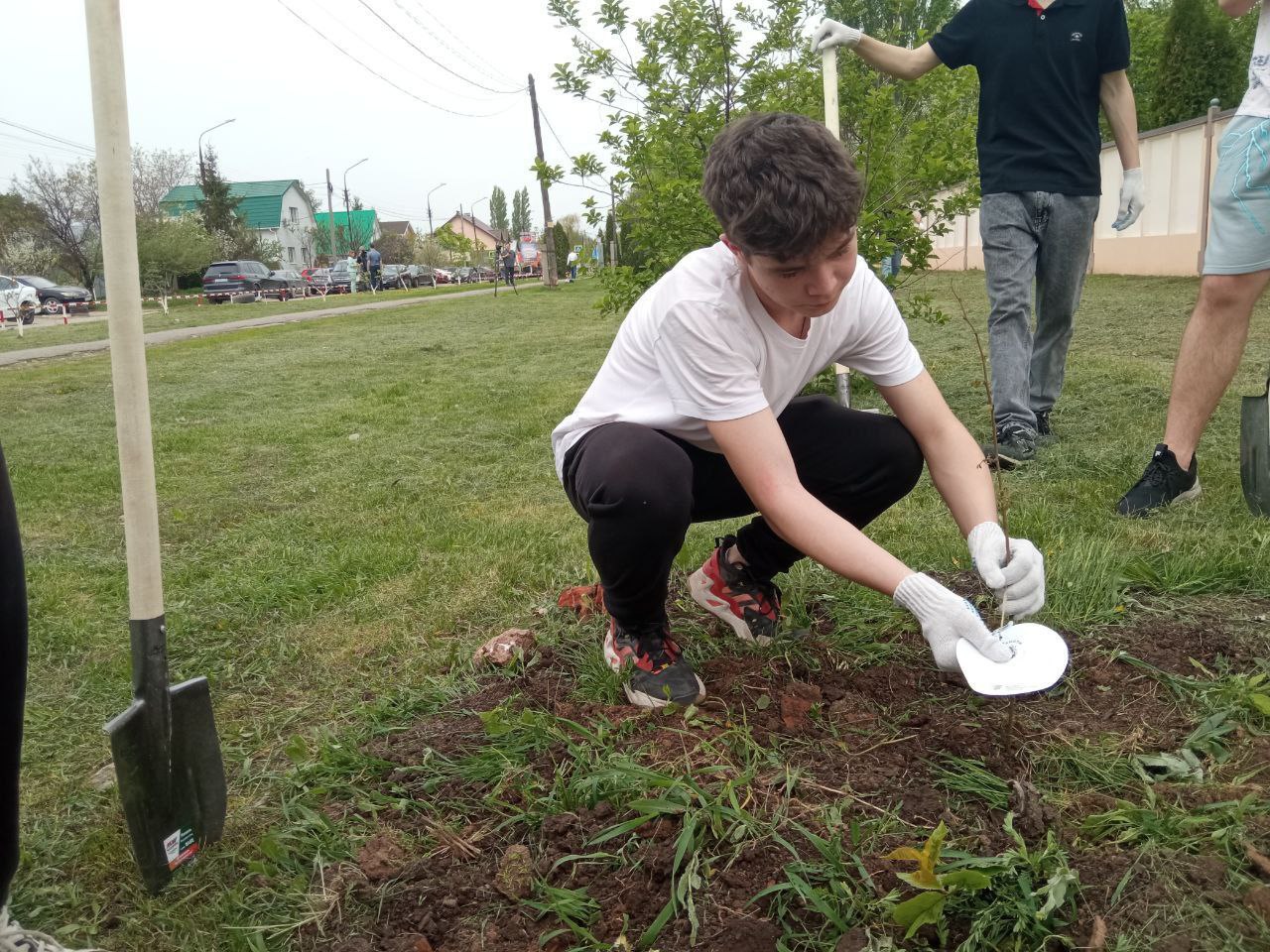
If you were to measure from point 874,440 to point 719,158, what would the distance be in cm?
74

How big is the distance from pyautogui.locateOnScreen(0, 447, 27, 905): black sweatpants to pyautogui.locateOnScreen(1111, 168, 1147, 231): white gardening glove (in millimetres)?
4058

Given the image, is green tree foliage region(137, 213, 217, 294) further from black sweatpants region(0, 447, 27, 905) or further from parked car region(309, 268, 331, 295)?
black sweatpants region(0, 447, 27, 905)

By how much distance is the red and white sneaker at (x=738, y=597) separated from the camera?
239 cm

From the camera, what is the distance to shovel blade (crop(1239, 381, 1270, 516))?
2.88 metres

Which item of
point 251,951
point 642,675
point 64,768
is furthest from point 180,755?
point 642,675

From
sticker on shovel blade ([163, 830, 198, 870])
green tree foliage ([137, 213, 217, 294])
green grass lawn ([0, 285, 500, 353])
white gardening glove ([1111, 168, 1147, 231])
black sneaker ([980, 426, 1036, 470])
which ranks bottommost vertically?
sticker on shovel blade ([163, 830, 198, 870])

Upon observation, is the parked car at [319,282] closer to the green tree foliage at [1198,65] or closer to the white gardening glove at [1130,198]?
the green tree foliage at [1198,65]

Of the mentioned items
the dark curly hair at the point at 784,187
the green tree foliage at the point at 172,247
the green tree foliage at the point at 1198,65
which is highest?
the green tree foliage at the point at 1198,65

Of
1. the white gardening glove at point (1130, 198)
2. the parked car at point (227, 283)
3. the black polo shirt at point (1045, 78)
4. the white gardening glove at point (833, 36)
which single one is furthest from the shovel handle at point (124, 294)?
the parked car at point (227, 283)

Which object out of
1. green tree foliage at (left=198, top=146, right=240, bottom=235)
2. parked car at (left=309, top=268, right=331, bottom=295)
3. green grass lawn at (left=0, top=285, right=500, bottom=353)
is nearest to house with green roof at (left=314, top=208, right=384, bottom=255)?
green tree foliage at (left=198, top=146, right=240, bottom=235)

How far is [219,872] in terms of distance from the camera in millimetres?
1717

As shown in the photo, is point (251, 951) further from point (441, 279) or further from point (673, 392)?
point (441, 279)

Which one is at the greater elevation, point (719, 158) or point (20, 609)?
point (719, 158)

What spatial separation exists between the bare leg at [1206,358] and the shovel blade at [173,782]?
2.82 metres
